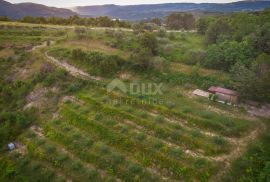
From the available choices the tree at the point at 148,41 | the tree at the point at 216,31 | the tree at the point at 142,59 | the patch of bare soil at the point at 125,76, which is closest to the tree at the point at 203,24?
the tree at the point at 216,31

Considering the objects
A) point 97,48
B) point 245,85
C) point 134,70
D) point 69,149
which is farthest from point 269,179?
point 97,48

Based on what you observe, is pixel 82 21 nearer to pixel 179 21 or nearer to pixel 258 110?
pixel 179 21

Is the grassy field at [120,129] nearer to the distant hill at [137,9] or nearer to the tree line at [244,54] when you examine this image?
the tree line at [244,54]

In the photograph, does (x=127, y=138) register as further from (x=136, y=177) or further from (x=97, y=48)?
(x=97, y=48)

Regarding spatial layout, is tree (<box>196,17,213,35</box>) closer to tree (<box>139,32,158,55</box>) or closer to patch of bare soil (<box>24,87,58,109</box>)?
tree (<box>139,32,158,55</box>)

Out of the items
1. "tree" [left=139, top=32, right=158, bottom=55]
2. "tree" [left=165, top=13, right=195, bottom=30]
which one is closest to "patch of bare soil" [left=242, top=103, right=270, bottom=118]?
"tree" [left=139, top=32, right=158, bottom=55]
